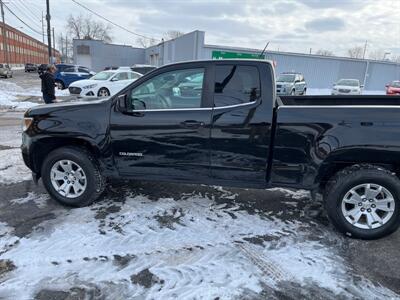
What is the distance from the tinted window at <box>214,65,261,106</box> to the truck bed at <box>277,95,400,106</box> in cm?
64

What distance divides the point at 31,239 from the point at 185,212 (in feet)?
5.79

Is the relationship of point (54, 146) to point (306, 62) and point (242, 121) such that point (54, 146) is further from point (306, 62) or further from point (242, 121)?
point (306, 62)

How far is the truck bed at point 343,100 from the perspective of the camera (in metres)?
4.53

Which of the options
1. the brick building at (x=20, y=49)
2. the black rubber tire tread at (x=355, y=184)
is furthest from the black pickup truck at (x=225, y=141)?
the brick building at (x=20, y=49)

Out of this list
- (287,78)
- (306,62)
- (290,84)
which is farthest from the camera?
(306,62)

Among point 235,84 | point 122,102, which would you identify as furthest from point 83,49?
point 235,84

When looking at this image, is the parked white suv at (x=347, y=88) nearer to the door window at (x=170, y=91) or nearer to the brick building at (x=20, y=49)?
the door window at (x=170, y=91)

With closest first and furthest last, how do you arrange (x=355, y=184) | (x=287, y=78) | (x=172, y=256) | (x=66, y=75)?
(x=172, y=256)
(x=355, y=184)
(x=287, y=78)
(x=66, y=75)

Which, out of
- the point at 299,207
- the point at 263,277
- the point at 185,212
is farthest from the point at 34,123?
the point at 299,207

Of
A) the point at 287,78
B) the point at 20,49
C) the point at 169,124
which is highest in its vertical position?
the point at 20,49

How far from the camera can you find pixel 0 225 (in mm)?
3803

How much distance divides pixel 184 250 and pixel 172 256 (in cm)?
16

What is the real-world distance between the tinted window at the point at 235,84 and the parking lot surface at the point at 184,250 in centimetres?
146

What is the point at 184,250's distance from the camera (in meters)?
3.38
